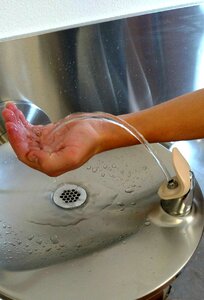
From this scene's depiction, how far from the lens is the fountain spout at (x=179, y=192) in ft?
1.95

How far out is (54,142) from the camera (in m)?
0.67

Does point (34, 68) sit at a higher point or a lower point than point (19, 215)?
higher

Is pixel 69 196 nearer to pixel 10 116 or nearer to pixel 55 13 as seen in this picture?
pixel 10 116

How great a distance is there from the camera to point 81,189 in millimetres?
705

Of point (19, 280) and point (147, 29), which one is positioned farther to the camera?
point (147, 29)

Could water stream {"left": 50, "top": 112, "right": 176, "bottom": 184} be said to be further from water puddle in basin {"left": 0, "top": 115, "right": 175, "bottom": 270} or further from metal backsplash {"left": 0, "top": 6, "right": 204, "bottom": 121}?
metal backsplash {"left": 0, "top": 6, "right": 204, "bottom": 121}

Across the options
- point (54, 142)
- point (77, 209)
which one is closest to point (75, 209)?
point (77, 209)

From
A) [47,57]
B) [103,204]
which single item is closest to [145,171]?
[103,204]

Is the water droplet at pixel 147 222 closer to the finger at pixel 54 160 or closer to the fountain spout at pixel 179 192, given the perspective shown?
the fountain spout at pixel 179 192

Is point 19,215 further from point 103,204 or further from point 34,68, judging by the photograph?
point 34,68

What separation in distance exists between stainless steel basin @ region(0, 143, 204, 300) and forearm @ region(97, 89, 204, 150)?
3 cm

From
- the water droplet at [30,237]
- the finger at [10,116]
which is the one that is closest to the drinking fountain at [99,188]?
the water droplet at [30,237]

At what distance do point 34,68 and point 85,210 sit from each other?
0.34 m

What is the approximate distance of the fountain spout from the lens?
595 mm
